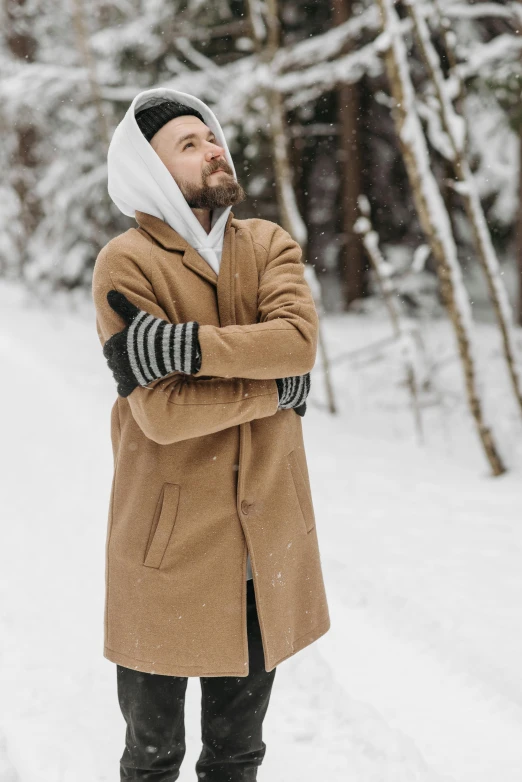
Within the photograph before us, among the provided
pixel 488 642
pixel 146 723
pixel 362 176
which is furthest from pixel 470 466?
pixel 362 176

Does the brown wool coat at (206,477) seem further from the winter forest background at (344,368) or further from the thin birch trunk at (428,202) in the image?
the thin birch trunk at (428,202)

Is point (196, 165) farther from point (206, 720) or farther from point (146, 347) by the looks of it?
point (206, 720)

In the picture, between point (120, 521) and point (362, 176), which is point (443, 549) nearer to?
point (120, 521)

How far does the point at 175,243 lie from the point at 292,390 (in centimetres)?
52

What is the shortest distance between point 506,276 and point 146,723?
49.6 feet

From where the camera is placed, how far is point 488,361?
10.0 m

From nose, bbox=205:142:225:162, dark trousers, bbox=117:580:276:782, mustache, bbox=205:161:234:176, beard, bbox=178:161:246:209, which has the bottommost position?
dark trousers, bbox=117:580:276:782

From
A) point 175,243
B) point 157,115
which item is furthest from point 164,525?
point 157,115

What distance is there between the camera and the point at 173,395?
1.88 m

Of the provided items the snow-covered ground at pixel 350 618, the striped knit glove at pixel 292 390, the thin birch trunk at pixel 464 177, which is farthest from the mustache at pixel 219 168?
the thin birch trunk at pixel 464 177

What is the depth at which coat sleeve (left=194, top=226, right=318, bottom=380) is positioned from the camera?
187 cm

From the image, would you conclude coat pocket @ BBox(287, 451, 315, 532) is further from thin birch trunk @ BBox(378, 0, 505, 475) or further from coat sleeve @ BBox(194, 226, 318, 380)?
thin birch trunk @ BBox(378, 0, 505, 475)

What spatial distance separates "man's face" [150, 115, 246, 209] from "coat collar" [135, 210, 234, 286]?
11 cm

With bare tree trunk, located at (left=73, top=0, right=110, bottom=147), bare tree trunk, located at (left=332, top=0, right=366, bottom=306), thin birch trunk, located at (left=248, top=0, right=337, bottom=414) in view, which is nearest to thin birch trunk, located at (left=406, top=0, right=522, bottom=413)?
thin birch trunk, located at (left=248, top=0, right=337, bottom=414)
